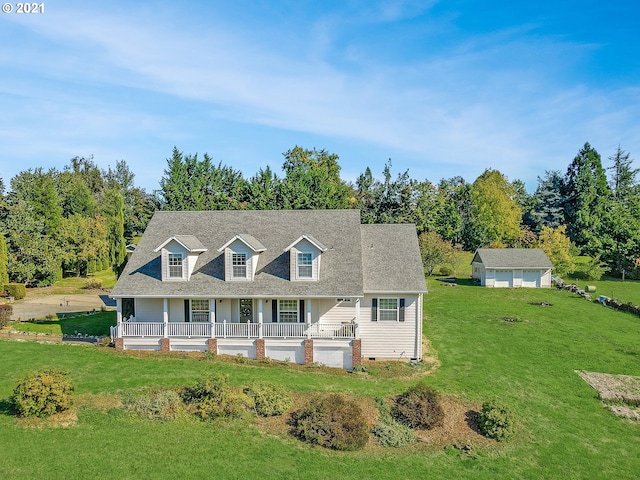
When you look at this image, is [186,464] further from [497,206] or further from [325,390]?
[497,206]

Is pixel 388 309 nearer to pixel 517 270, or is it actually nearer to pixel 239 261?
pixel 239 261

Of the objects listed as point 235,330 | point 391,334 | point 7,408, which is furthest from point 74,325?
point 391,334

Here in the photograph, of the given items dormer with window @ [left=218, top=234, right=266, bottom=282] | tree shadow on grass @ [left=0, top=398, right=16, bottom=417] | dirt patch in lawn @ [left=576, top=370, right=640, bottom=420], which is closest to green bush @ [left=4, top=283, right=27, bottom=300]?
dormer with window @ [left=218, top=234, right=266, bottom=282]

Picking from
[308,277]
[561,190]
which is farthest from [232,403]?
[561,190]

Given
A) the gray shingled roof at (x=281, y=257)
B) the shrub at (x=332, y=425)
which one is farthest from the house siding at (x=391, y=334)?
the shrub at (x=332, y=425)

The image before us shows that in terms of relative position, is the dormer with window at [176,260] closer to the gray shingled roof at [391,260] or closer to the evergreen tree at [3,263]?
the gray shingled roof at [391,260]

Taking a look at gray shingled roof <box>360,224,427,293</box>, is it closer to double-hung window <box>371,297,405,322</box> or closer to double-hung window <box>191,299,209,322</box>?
double-hung window <box>371,297,405,322</box>
